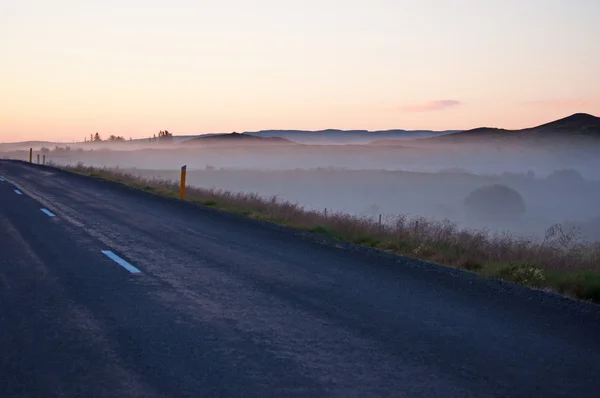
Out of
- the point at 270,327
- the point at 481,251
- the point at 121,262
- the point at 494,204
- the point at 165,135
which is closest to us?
the point at 270,327

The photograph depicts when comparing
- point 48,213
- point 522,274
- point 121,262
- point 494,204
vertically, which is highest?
point 48,213

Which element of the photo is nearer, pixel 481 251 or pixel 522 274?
pixel 522 274

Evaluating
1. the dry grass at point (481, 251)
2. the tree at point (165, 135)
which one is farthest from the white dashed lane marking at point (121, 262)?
the tree at point (165, 135)

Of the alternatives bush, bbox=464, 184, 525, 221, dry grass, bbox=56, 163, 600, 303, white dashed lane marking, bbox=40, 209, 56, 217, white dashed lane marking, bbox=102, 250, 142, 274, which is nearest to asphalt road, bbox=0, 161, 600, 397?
white dashed lane marking, bbox=102, 250, 142, 274

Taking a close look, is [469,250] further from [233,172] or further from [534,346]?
[233,172]

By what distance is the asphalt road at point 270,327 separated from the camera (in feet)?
17.6

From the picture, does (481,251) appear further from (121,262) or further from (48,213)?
(48,213)

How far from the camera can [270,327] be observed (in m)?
7.07

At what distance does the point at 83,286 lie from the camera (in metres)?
8.95

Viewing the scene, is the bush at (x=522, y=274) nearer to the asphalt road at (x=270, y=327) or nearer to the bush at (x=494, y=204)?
the asphalt road at (x=270, y=327)

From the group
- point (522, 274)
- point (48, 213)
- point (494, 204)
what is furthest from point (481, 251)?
point (494, 204)

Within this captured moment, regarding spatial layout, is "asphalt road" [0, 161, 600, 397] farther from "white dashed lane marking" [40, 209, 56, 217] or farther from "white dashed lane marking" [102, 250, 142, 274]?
"white dashed lane marking" [40, 209, 56, 217]

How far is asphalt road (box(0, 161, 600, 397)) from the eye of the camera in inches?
212

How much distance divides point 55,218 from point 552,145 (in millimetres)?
135616
